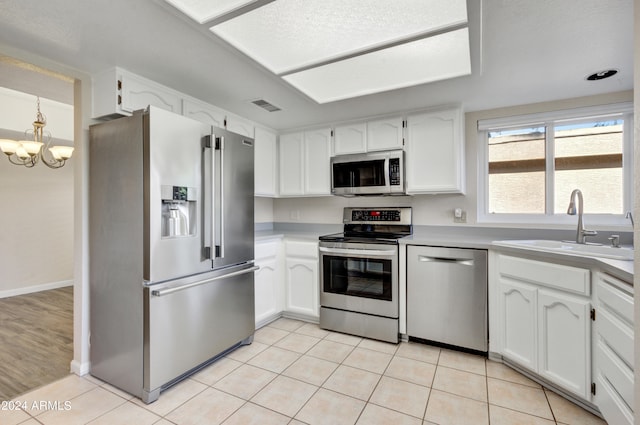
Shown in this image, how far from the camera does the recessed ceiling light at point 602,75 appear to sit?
2078 mm

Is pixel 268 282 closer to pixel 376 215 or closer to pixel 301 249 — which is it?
pixel 301 249

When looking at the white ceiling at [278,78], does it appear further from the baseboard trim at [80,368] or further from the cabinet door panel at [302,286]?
the baseboard trim at [80,368]

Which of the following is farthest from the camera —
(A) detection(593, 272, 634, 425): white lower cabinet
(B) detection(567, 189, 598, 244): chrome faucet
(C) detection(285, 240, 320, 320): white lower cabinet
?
(C) detection(285, 240, 320, 320): white lower cabinet

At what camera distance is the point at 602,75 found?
214 centimetres

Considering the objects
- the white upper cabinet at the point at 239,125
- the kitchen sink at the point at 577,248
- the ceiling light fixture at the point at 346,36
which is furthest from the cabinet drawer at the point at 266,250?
the kitchen sink at the point at 577,248

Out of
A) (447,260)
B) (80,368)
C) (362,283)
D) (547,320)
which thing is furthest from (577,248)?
(80,368)

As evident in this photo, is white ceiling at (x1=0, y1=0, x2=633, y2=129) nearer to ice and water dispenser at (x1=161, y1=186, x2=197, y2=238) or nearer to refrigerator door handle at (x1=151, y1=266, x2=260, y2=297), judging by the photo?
ice and water dispenser at (x1=161, y1=186, x2=197, y2=238)

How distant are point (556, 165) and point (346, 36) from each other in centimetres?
227

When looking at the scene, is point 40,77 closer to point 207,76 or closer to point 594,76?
point 207,76

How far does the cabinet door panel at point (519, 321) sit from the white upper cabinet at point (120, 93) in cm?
291

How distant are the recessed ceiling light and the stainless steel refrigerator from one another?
2630 millimetres

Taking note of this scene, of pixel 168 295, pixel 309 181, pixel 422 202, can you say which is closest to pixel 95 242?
pixel 168 295

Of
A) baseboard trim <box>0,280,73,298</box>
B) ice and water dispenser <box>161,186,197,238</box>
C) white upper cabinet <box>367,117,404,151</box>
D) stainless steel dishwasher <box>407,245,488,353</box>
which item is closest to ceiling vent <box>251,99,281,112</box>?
white upper cabinet <box>367,117,404,151</box>

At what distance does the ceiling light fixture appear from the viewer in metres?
1.42
